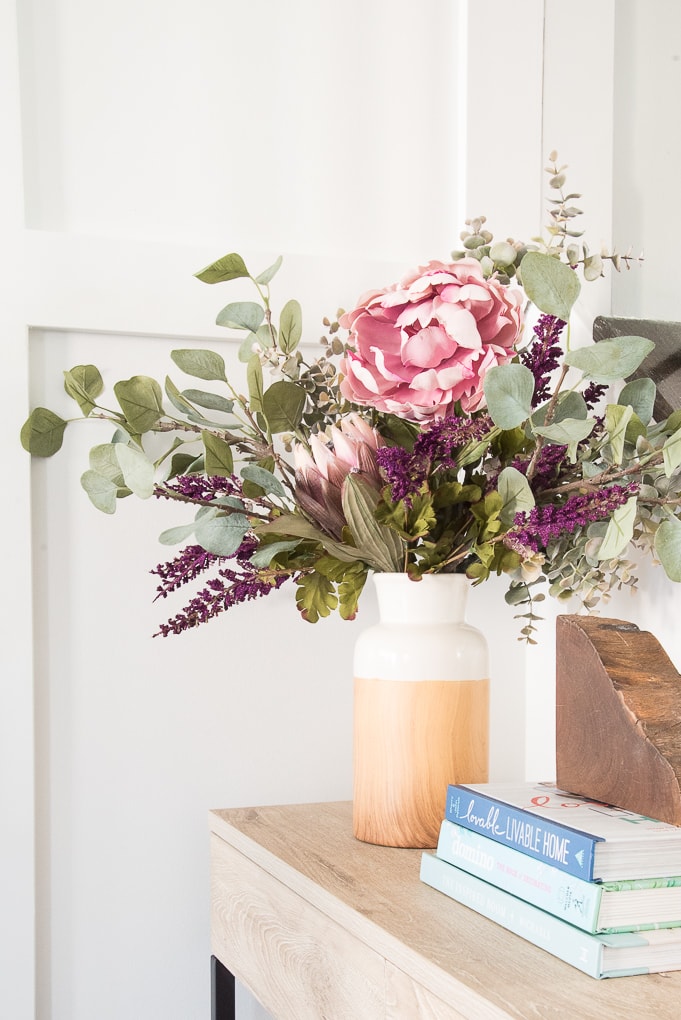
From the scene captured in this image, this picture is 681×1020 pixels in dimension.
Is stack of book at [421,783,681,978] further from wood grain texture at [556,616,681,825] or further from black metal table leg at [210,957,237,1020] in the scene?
black metal table leg at [210,957,237,1020]

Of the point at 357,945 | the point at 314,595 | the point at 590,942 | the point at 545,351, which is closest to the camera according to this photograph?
the point at 590,942

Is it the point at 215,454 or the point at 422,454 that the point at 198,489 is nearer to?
the point at 215,454

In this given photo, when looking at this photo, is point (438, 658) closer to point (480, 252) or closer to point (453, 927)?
point (453, 927)

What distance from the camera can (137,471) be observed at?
865 mm

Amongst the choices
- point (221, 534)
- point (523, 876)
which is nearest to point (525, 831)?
point (523, 876)

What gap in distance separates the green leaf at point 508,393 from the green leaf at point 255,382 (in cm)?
27

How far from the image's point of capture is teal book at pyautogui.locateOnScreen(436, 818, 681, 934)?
59 cm

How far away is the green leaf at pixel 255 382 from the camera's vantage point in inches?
36.3

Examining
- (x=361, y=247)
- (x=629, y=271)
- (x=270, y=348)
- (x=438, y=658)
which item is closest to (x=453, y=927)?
(x=438, y=658)

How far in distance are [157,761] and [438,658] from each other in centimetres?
38

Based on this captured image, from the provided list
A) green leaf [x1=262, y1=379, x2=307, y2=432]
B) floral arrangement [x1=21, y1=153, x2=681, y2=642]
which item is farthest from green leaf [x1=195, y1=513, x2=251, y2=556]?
green leaf [x1=262, y1=379, x2=307, y2=432]

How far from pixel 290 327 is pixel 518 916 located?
548 mm

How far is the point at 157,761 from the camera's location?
3.57 feet

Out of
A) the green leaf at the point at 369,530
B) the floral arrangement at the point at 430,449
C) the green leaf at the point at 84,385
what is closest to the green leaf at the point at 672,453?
the floral arrangement at the point at 430,449
